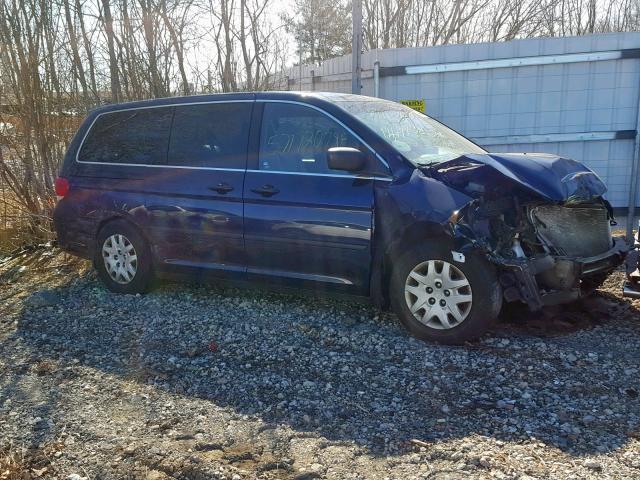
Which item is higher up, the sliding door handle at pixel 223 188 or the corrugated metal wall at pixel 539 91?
the corrugated metal wall at pixel 539 91

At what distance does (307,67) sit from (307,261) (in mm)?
6653

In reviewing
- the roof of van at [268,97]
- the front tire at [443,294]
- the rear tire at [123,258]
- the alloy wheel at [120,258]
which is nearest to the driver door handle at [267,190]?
the roof of van at [268,97]

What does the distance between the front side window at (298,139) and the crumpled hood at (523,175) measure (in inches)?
29.2

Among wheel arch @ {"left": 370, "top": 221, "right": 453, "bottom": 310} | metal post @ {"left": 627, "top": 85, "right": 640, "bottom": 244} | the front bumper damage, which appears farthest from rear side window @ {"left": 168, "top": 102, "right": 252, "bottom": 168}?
metal post @ {"left": 627, "top": 85, "right": 640, "bottom": 244}

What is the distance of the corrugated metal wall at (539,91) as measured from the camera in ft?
25.2

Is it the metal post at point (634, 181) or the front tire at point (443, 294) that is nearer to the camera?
the front tire at point (443, 294)

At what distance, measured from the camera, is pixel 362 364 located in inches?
152

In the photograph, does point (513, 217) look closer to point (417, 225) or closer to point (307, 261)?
point (417, 225)

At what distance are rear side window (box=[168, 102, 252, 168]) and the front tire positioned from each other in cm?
175

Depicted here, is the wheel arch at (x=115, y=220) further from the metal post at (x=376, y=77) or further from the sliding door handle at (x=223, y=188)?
the metal post at (x=376, y=77)

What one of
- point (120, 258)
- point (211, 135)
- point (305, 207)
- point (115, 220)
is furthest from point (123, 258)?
point (305, 207)

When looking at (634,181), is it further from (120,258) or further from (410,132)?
(120,258)

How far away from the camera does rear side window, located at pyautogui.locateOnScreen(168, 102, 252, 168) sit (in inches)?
195

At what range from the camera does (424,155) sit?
443 cm
